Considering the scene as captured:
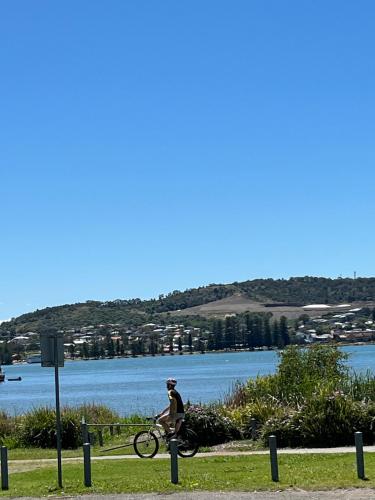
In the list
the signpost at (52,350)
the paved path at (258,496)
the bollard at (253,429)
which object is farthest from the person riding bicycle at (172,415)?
the paved path at (258,496)

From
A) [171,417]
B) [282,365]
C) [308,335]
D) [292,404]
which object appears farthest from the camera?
[308,335]

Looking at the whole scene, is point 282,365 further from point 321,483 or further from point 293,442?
point 321,483

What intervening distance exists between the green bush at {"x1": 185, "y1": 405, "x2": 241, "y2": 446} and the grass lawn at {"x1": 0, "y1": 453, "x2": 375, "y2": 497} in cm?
416

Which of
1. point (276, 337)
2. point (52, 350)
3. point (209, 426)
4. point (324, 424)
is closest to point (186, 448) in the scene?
point (209, 426)

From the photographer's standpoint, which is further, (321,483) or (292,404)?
(292,404)

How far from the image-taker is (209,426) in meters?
26.3

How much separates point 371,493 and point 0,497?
6.42 meters

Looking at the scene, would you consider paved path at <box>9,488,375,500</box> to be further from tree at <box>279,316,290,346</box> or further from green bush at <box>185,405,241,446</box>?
tree at <box>279,316,290,346</box>

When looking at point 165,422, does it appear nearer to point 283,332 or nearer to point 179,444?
point 179,444

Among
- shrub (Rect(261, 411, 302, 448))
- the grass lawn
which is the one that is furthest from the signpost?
shrub (Rect(261, 411, 302, 448))

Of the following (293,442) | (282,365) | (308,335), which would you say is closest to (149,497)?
(293,442)

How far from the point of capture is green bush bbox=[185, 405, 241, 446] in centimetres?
2614

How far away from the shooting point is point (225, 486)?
1631 centimetres

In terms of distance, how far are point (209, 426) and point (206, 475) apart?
8672 millimetres
